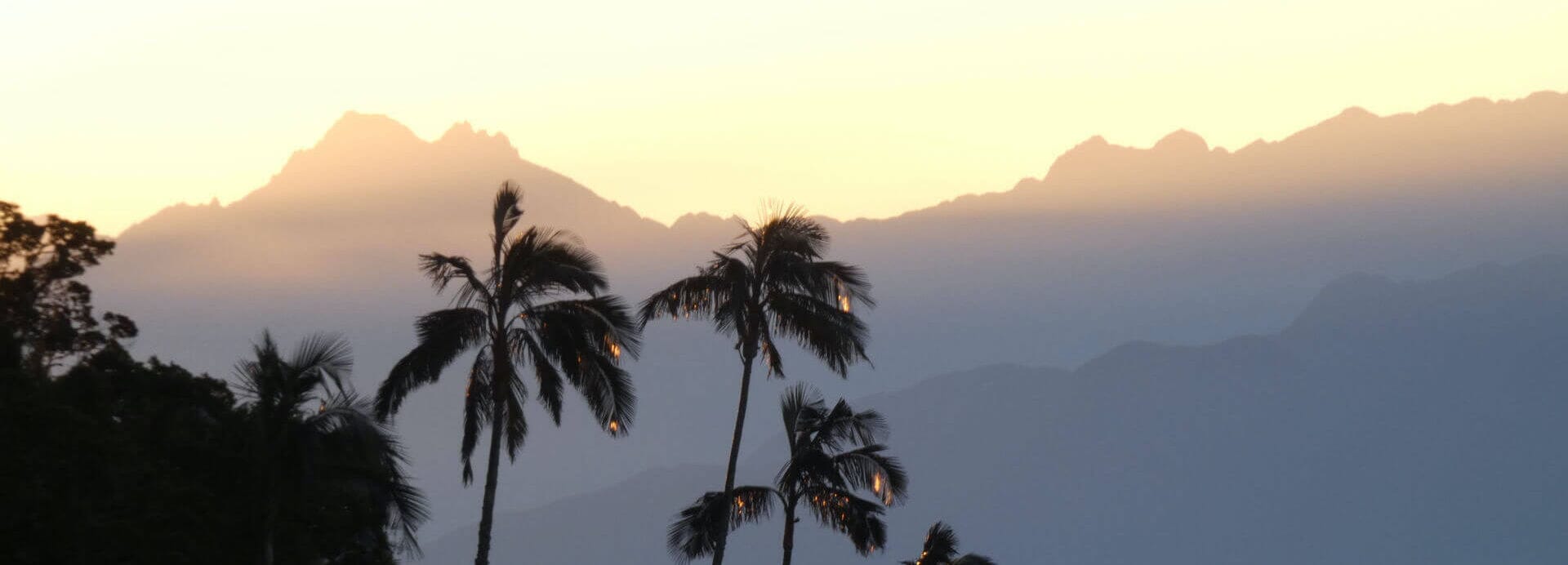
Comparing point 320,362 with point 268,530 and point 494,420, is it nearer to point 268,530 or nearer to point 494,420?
point 268,530

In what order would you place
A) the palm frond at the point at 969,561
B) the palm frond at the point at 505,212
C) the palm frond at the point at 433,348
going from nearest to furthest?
the palm frond at the point at 433,348, the palm frond at the point at 505,212, the palm frond at the point at 969,561

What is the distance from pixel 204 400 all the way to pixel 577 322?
12861 mm

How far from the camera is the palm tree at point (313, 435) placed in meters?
31.5

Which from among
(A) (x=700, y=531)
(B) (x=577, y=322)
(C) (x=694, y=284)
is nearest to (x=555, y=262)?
(B) (x=577, y=322)

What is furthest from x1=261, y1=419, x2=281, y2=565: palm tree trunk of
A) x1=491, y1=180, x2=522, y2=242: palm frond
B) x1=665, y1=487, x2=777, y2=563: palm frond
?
x1=665, y1=487, x2=777, y2=563: palm frond

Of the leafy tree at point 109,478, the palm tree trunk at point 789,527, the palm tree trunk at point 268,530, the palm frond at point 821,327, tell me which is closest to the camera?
the leafy tree at point 109,478

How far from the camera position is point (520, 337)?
115ft

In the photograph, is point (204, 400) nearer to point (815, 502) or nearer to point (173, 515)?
point (173, 515)

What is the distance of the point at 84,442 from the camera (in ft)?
107

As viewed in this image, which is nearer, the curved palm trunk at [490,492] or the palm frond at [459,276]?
the palm frond at [459,276]

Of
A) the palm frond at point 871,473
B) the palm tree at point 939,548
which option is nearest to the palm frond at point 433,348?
the palm frond at point 871,473

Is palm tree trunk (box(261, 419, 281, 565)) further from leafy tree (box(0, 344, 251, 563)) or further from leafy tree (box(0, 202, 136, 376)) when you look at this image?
leafy tree (box(0, 202, 136, 376))

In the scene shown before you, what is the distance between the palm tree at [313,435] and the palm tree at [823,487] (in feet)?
21.2

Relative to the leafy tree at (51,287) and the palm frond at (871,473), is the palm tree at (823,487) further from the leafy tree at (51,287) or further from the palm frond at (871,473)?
the leafy tree at (51,287)
